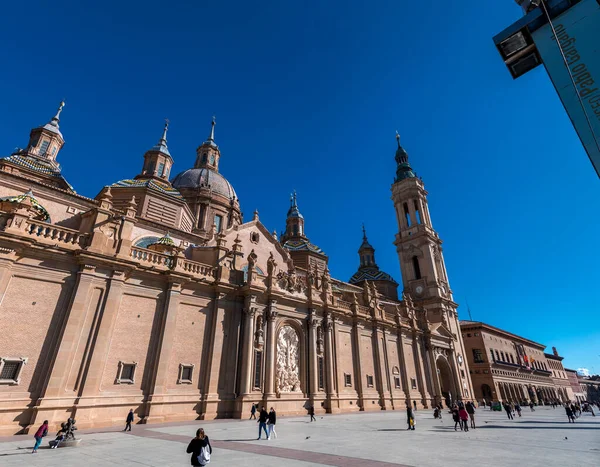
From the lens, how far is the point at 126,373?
62.2ft

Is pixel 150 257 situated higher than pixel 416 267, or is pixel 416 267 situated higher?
pixel 416 267

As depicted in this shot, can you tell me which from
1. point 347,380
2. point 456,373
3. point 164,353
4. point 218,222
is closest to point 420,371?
point 456,373

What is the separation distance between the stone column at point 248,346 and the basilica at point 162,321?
9cm

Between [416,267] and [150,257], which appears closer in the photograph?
[150,257]

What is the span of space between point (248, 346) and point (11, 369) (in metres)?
13.0

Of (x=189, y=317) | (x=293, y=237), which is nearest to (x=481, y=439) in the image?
(x=189, y=317)

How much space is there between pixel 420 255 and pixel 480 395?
28302mm

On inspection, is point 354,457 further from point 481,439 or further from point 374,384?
point 374,384

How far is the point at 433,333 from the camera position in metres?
45.2

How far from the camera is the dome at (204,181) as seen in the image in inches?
1818

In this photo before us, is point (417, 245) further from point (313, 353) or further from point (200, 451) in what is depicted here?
point (200, 451)

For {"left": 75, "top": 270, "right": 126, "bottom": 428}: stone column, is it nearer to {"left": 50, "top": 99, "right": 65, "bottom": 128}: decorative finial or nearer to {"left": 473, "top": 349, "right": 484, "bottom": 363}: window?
{"left": 50, "top": 99, "right": 65, "bottom": 128}: decorative finial

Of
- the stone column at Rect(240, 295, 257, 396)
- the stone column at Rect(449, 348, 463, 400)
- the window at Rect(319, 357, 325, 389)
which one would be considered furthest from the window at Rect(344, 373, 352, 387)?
the stone column at Rect(449, 348, 463, 400)

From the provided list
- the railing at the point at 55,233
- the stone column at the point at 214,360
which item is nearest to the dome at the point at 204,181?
the stone column at the point at 214,360
